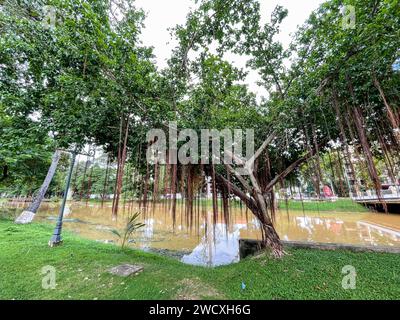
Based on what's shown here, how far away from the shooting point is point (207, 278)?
337 cm

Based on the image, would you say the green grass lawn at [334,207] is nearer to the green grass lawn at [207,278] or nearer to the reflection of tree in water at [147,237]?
the reflection of tree in water at [147,237]

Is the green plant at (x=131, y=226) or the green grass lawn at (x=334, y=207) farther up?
the green grass lawn at (x=334, y=207)

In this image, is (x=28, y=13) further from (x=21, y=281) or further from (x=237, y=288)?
(x=237, y=288)

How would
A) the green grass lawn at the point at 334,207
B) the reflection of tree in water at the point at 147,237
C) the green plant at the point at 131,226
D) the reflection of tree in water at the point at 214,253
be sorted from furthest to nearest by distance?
the green grass lawn at the point at 334,207, the reflection of tree in water at the point at 147,237, the reflection of tree in water at the point at 214,253, the green plant at the point at 131,226

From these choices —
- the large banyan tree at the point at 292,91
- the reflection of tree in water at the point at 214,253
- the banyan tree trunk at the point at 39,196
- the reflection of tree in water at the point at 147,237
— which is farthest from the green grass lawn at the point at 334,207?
the banyan tree trunk at the point at 39,196

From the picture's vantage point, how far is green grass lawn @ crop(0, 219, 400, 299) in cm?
271

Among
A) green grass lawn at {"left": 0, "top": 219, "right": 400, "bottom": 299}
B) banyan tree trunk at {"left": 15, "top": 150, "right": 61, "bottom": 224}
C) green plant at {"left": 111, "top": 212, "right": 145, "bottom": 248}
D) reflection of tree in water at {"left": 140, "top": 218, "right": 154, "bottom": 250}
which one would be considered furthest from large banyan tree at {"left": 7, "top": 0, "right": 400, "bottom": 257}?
banyan tree trunk at {"left": 15, "top": 150, "right": 61, "bottom": 224}

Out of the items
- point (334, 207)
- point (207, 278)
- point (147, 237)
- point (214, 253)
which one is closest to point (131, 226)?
point (214, 253)

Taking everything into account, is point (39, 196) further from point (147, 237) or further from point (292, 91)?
point (292, 91)

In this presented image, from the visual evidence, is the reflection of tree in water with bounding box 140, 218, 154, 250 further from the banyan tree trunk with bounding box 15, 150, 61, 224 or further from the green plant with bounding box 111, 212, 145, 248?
the banyan tree trunk with bounding box 15, 150, 61, 224

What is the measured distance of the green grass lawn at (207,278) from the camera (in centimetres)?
271

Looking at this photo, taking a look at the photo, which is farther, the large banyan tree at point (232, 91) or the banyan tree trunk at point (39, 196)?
the banyan tree trunk at point (39, 196)

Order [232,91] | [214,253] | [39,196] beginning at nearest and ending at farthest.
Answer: [232,91] → [214,253] → [39,196]

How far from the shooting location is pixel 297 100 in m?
3.52
